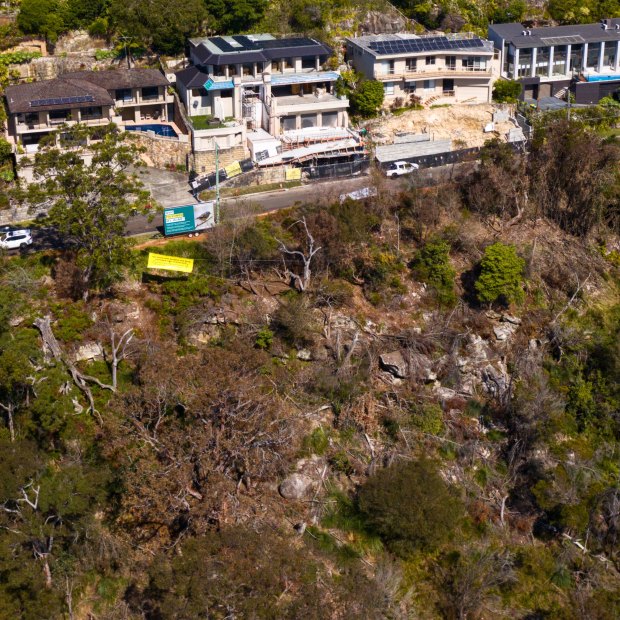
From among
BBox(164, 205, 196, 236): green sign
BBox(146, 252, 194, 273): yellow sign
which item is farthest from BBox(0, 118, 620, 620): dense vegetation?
BBox(164, 205, 196, 236): green sign

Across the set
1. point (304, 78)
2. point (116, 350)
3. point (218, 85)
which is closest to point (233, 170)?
point (218, 85)

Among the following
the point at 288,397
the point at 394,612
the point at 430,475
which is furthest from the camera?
the point at 288,397

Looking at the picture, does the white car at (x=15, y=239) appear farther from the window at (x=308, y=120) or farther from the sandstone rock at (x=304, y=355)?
the window at (x=308, y=120)

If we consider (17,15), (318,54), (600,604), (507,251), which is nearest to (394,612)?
(600,604)

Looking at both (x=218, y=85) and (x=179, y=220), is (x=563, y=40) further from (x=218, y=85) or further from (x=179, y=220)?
(x=179, y=220)

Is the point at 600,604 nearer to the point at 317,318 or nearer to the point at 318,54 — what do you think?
the point at 317,318

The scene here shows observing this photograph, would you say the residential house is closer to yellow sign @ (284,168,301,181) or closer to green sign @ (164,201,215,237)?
green sign @ (164,201,215,237)
